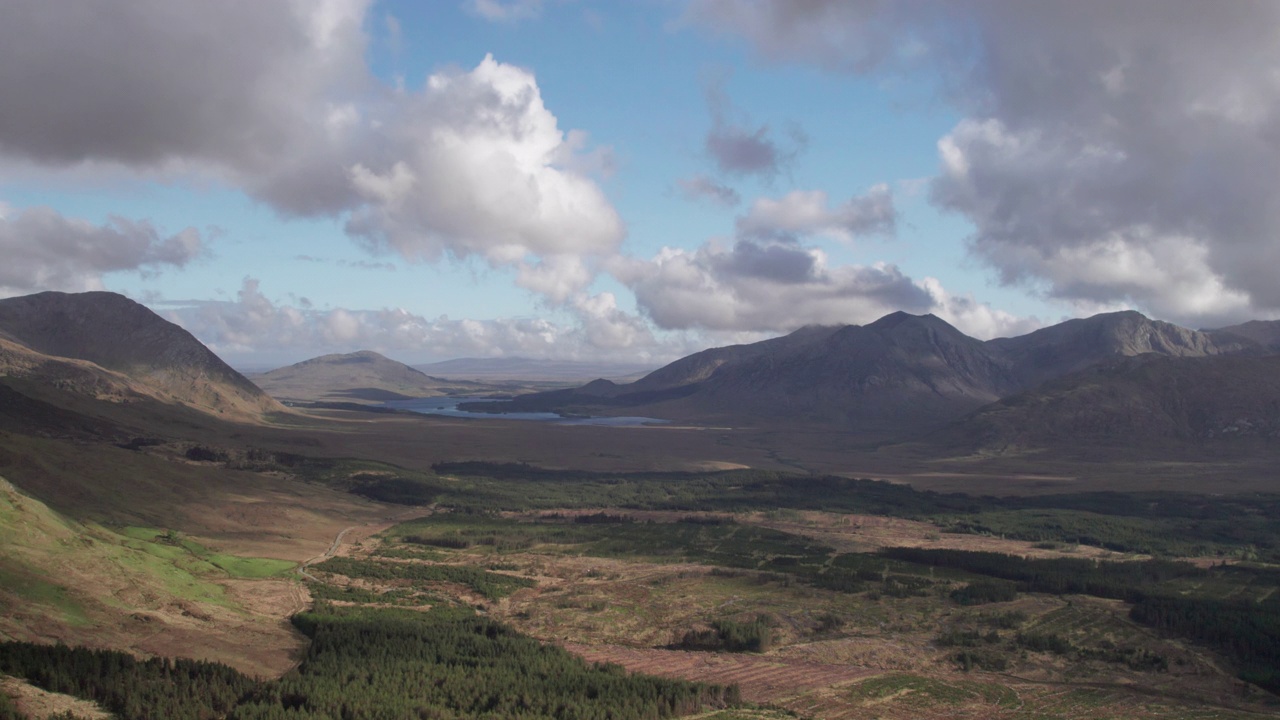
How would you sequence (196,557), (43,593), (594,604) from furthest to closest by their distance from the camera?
(196,557), (594,604), (43,593)

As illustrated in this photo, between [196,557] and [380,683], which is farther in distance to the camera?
[196,557]

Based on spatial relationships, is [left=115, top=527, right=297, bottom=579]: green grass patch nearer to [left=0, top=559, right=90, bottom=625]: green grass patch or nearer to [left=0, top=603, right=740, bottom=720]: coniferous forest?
[left=0, top=559, right=90, bottom=625]: green grass patch

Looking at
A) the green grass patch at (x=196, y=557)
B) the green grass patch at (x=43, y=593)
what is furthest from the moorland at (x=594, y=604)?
the green grass patch at (x=196, y=557)

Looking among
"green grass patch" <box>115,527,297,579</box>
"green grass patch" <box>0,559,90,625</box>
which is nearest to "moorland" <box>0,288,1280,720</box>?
"green grass patch" <box>0,559,90,625</box>

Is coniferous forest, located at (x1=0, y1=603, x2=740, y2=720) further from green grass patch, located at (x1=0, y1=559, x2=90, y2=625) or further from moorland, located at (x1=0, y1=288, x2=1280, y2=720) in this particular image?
green grass patch, located at (x1=0, y1=559, x2=90, y2=625)

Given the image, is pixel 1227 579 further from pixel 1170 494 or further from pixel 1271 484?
pixel 1271 484

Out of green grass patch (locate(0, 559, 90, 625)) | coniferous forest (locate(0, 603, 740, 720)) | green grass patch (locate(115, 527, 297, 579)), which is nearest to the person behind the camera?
coniferous forest (locate(0, 603, 740, 720))

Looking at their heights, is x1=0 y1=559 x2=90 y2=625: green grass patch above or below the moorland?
above

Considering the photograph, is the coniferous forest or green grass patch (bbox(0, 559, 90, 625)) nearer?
the coniferous forest

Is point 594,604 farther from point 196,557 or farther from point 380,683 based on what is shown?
point 196,557

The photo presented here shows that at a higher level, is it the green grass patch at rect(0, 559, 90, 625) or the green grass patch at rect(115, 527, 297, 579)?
the green grass patch at rect(0, 559, 90, 625)

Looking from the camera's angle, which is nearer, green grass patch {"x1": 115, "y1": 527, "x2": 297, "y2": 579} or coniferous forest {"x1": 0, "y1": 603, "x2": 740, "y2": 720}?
coniferous forest {"x1": 0, "y1": 603, "x2": 740, "y2": 720}

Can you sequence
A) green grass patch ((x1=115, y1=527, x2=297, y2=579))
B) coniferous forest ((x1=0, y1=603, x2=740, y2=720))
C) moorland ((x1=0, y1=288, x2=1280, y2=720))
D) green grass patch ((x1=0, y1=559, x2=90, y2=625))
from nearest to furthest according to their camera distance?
coniferous forest ((x1=0, y1=603, x2=740, y2=720))
moorland ((x1=0, y1=288, x2=1280, y2=720))
green grass patch ((x1=0, y1=559, x2=90, y2=625))
green grass patch ((x1=115, y1=527, x2=297, y2=579))

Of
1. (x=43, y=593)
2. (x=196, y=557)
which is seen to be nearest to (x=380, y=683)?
(x=43, y=593)
